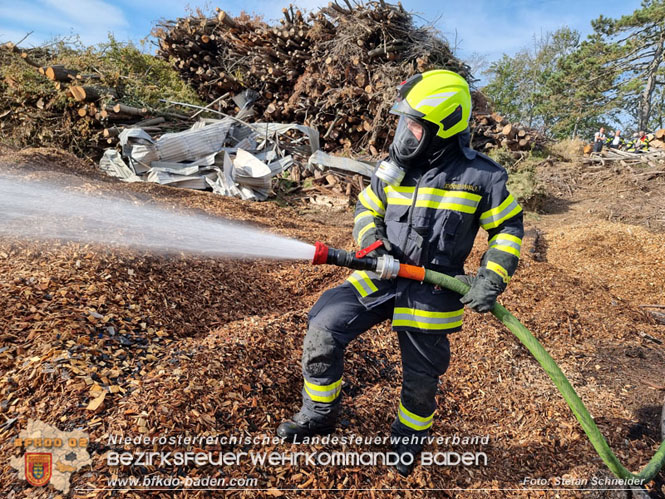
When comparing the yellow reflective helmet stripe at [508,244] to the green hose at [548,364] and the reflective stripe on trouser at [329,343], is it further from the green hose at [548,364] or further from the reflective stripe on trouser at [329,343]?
the reflective stripe on trouser at [329,343]

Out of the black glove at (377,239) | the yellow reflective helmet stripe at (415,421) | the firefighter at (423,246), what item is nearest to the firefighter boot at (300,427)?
the firefighter at (423,246)

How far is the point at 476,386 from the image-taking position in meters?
3.60

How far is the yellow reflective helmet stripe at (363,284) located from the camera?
2.48m

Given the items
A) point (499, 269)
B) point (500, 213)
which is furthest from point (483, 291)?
point (500, 213)

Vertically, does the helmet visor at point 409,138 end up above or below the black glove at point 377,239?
above

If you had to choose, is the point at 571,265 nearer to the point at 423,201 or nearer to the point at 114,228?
the point at 423,201

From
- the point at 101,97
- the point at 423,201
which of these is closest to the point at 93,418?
the point at 423,201

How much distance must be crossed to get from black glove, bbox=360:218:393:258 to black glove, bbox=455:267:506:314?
1.60 feet

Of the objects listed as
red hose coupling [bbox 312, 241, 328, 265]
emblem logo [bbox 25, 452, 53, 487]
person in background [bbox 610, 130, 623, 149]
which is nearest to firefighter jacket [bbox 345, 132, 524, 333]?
red hose coupling [bbox 312, 241, 328, 265]

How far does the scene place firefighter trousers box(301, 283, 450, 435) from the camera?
2.43 m

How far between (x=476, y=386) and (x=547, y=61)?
35.7 meters

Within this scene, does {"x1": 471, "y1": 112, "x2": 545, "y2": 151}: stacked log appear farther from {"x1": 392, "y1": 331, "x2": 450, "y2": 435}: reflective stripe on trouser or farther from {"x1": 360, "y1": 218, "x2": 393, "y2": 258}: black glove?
{"x1": 392, "y1": 331, "x2": 450, "y2": 435}: reflective stripe on trouser

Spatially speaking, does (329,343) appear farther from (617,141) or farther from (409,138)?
(617,141)

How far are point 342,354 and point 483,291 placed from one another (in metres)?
0.95
